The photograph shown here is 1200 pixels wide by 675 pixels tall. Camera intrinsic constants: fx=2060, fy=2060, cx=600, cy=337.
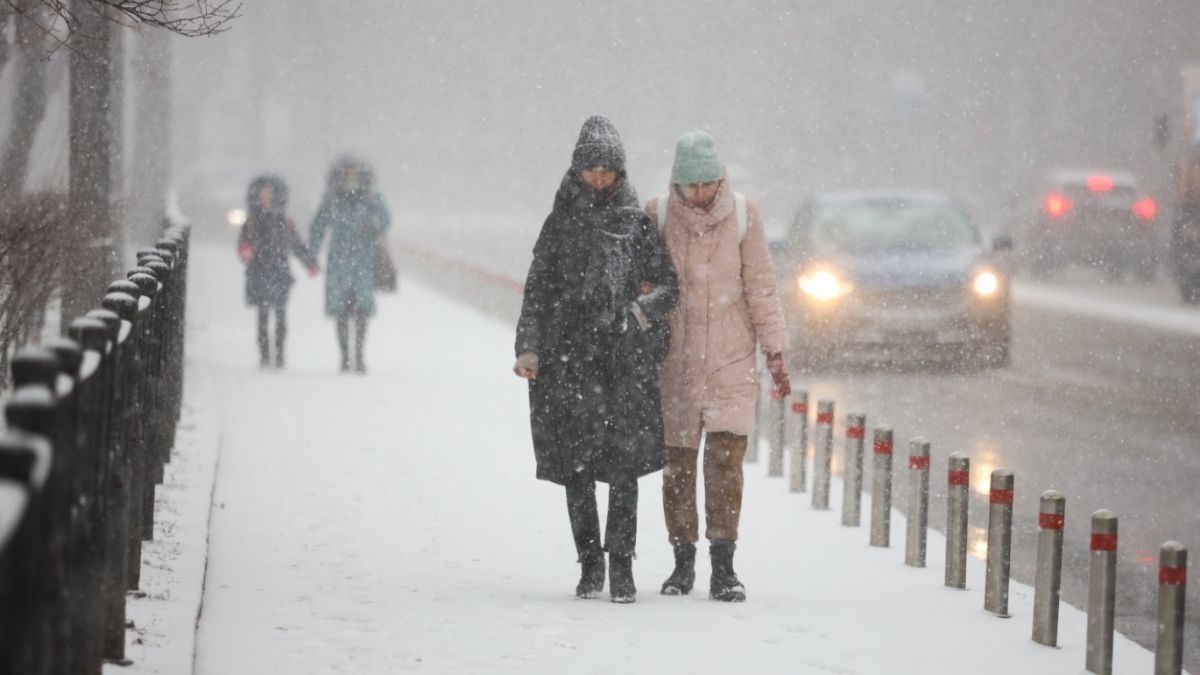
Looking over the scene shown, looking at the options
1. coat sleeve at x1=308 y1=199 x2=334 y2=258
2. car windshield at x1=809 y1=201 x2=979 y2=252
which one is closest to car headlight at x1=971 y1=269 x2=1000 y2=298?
car windshield at x1=809 y1=201 x2=979 y2=252

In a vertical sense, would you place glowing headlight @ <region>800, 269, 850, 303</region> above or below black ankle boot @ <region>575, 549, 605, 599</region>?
above

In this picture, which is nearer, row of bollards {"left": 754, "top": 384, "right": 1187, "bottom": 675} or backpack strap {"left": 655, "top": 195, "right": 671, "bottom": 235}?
row of bollards {"left": 754, "top": 384, "right": 1187, "bottom": 675}

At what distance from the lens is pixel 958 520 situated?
8117mm

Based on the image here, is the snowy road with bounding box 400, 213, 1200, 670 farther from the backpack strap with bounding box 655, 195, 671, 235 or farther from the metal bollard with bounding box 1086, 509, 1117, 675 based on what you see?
the backpack strap with bounding box 655, 195, 671, 235

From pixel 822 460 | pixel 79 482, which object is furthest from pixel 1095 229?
pixel 79 482

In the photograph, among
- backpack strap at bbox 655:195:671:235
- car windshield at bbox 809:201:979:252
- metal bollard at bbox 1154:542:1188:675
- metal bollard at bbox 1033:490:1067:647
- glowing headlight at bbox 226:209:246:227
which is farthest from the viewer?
glowing headlight at bbox 226:209:246:227

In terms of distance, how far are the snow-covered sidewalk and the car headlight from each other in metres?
6.12

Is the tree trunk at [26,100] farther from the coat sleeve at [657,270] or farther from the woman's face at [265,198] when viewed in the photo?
the coat sleeve at [657,270]

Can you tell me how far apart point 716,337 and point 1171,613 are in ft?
6.49

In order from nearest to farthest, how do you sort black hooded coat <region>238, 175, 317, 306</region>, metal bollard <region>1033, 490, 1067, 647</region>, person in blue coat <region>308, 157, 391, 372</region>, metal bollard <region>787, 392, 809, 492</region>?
metal bollard <region>1033, 490, 1067, 647</region>
metal bollard <region>787, 392, 809, 492</region>
person in blue coat <region>308, 157, 391, 372</region>
black hooded coat <region>238, 175, 317, 306</region>

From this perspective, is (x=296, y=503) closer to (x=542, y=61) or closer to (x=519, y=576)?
(x=519, y=576)

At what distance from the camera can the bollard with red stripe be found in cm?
761

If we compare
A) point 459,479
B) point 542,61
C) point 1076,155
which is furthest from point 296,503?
point 542,61

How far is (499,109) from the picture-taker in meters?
88.4
